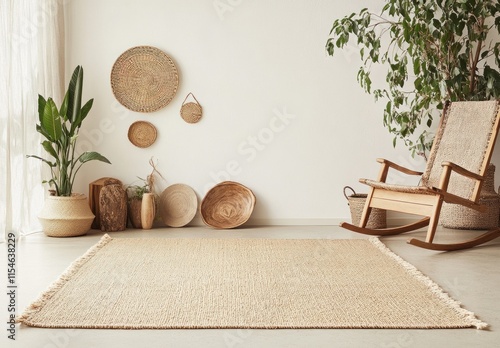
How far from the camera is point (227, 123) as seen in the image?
19.4 ft

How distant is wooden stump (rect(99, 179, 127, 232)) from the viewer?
18.0 feet

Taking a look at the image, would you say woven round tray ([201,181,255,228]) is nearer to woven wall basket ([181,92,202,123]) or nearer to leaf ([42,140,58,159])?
woven wall basket ([181,92,202,123])

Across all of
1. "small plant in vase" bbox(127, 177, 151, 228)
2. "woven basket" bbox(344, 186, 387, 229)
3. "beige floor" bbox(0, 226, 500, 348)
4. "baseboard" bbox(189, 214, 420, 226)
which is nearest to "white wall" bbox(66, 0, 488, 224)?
"baseboard" bbox(189, 214, 420, 226)

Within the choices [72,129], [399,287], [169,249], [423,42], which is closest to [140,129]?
[72,129]

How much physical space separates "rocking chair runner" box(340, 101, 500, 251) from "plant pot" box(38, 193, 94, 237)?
2022 mm

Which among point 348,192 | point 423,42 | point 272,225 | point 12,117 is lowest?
point 272,225

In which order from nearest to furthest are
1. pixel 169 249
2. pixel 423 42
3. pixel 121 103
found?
pixel 169 249 → pixel 423 42 → pixel 121 103

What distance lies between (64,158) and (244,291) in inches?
98.1

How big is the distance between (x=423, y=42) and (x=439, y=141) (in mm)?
774

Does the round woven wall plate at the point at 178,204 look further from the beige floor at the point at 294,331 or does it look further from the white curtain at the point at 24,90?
the white curtain at the point at 24,90

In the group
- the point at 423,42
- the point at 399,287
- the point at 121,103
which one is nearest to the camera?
the point at 399,287

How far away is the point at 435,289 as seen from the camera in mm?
3346

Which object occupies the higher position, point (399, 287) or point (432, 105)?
point (432, 105)

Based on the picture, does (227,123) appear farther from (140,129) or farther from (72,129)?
(72,129)
